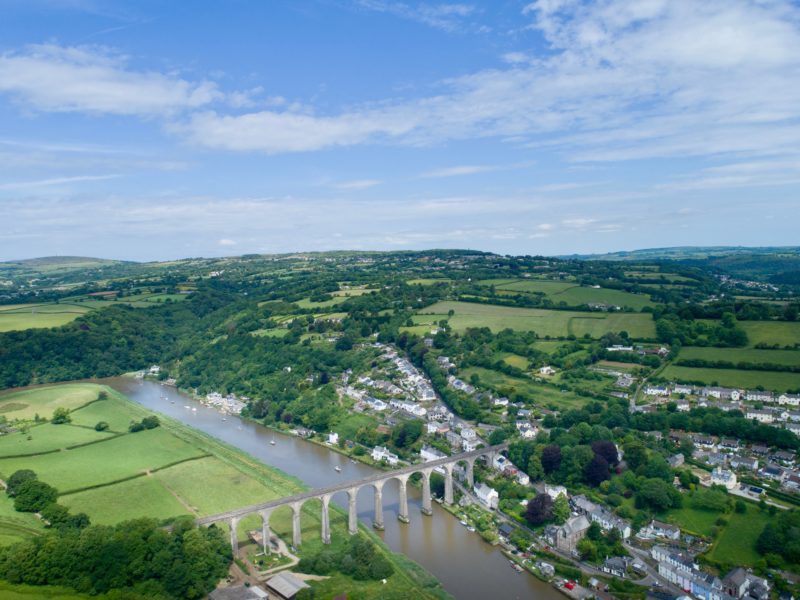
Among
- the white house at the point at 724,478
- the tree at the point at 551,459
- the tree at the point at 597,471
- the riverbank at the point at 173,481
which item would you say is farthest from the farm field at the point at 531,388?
the riverbank at the point at 173,481

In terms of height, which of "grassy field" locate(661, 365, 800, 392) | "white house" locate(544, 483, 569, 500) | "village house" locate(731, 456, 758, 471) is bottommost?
"white house" locate(544, 483, 569, 500)

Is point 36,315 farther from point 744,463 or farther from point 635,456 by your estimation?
point 744,463

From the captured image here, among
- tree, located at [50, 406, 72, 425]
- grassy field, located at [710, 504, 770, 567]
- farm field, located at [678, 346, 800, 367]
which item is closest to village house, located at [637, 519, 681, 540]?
grassy field, located at [710, 504, 770, 567]

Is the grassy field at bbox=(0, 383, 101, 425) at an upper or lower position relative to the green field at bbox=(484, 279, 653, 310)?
lower

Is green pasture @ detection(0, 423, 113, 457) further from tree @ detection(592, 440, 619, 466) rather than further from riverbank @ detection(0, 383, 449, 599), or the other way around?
tree @ detection(592, 440, 619, 466)

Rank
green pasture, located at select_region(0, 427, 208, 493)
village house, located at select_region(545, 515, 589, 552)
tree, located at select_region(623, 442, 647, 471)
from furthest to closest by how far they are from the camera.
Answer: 1. green pasture, located at select_region(0, 427, 208, 493)
2. tree, located at select_region(623, 442, 647, 471)
3. village house, located at select_region(545, 515, 589, 552)

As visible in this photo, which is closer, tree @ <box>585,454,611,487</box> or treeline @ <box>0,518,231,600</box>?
treeline @ <box>0,518,231,600</box>
